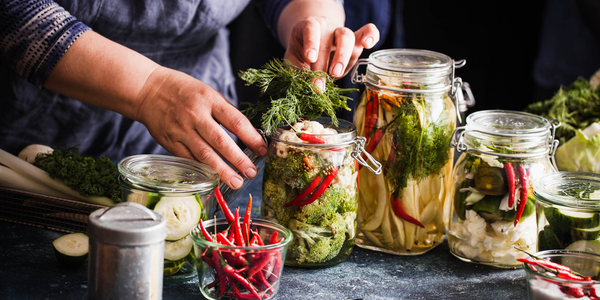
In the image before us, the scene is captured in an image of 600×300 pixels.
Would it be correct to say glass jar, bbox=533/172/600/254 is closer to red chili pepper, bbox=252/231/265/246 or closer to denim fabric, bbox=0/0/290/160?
red chili pepper, bbox=252/231/265/246

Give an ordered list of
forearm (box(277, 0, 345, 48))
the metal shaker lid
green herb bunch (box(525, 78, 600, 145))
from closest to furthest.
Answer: the metal shaker lid, forearm (box(277, 0, 345, 48)), green herb bunch (box(525, 78, 600, 145))

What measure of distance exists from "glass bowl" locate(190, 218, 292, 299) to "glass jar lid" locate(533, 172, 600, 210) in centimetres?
48

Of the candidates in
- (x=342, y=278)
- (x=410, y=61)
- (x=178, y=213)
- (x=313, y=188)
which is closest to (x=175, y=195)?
(x=178, y=213)

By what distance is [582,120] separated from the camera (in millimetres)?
1617

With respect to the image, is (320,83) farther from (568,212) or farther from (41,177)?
(41,177)

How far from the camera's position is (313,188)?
0.89 m

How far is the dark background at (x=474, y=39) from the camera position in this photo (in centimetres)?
296

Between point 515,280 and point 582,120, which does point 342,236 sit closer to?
point 515,280

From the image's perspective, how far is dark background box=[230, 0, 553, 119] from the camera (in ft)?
9.72

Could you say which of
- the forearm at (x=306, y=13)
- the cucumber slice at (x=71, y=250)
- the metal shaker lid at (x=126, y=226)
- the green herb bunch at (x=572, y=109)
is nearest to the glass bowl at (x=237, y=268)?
the metal shaker lid at (x=126, y=226)

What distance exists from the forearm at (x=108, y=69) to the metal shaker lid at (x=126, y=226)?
37 centimetres

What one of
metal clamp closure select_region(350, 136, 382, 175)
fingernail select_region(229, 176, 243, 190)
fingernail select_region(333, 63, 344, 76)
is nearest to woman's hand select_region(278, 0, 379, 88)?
fingernail select_region(333, 63, 344, 76)

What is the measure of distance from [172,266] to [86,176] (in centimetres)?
31

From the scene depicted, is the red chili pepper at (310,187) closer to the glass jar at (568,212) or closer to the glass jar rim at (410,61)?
the glass jar rim at (410,61)
